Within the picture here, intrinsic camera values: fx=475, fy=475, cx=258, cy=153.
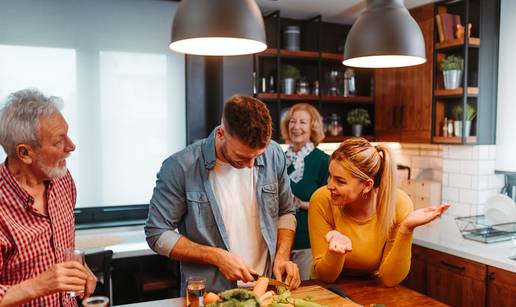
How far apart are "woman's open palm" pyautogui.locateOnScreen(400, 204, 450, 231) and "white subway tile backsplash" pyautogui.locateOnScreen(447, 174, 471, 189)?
2.26 m

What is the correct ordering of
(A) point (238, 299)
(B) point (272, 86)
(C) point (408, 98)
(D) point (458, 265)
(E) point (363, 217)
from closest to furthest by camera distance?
(A) point (238, 299)
(E) point (363, 217)
(D) point (458, 265)
(C) point (408, 98)
(B) point (272, 86)

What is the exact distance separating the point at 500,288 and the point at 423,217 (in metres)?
1.40

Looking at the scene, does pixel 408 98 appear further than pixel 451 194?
Yes

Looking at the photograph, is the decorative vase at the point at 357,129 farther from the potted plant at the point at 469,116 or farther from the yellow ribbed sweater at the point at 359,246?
the yellow ribbed sweater at the point at 359,246

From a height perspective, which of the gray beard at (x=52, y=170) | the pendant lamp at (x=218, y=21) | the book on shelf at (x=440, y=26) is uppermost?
the book on shelf at (x=440, y=26)

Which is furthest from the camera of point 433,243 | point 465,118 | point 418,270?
point 465,118

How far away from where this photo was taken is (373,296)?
185 cm

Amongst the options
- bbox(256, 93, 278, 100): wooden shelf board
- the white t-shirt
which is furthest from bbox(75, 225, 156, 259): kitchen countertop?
bbox(256, 93, 278, 100): wooden shelf board

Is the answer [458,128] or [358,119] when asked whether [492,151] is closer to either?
[458,128]

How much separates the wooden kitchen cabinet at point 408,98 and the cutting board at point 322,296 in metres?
2.73

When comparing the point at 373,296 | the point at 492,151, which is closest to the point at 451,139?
the point at 492,151

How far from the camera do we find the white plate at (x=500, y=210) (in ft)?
10.2

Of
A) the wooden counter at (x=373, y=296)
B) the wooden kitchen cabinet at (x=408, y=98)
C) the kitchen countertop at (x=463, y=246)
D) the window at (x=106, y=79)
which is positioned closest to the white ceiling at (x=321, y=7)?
the wooden kitchen cabinet at (x=408, y=98)

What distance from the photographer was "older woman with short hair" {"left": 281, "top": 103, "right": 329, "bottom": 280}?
3230 millimetres
